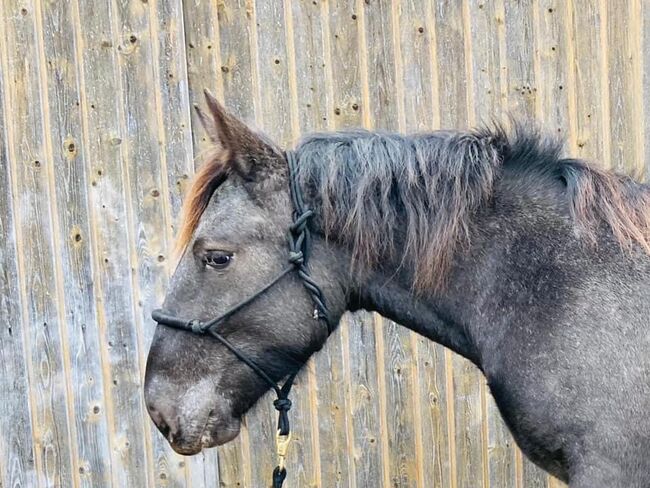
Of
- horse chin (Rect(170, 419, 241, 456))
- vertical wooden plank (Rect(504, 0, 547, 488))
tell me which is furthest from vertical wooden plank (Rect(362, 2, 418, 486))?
horse chin (Rect(170, 419, 241, 456))

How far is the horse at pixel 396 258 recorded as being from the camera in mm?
1787

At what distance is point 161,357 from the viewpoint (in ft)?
6.26

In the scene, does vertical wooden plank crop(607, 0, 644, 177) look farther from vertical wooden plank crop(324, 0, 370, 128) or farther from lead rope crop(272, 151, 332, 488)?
lead rope crop(272, 151, 332, 488)

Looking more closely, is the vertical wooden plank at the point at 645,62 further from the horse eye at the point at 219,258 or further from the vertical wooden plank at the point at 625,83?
the horse eye at the point at 219,258

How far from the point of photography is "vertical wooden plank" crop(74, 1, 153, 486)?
133 inches

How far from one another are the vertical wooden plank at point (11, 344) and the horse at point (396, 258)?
1731mm

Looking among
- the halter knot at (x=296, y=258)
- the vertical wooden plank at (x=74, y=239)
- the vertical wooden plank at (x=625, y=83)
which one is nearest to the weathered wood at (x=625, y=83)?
the vertical wooden plank at (x=625, y=83)

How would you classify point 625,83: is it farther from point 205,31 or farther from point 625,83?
point 205,31

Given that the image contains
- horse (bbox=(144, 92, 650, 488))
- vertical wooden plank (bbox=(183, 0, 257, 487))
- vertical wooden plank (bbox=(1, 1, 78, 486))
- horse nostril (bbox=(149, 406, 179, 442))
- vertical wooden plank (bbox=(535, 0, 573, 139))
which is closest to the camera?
horse (bbox=(144, 92, 650, 488))

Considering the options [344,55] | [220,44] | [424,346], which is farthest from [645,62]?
[220,44]

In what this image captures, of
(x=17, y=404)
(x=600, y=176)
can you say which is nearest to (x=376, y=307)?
(x=600, y=176)

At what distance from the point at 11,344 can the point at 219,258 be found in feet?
6.43

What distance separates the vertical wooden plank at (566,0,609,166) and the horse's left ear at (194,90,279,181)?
2197 millimetres

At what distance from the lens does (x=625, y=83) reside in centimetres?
360
